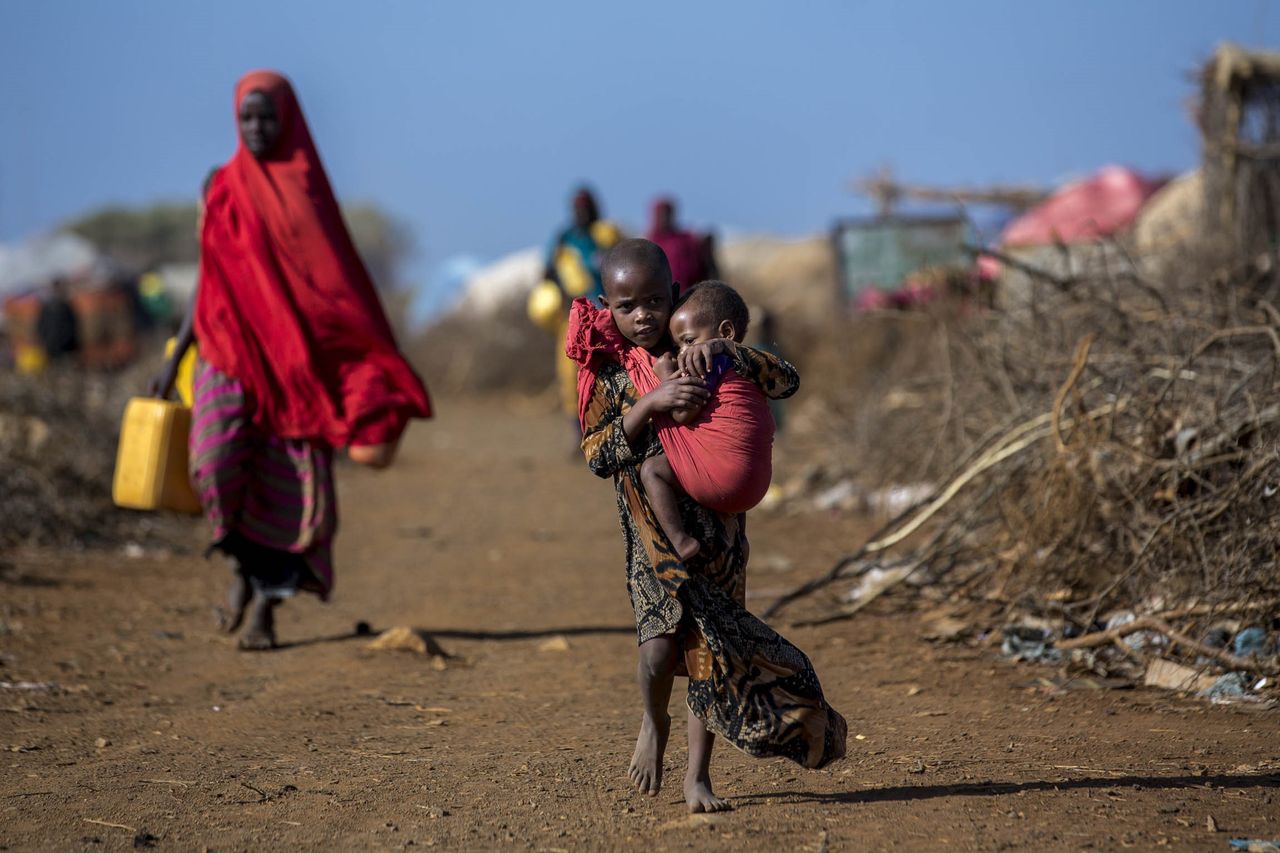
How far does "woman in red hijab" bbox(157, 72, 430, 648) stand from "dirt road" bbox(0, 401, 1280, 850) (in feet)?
1.51

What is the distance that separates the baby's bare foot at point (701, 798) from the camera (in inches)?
123

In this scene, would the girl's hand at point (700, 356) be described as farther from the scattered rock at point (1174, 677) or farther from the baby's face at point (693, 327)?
the scattered rock at point (1174, 677)

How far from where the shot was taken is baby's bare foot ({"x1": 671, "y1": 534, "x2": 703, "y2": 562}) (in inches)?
121

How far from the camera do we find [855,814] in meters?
3.11

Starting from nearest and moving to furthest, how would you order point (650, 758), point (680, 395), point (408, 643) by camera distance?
point (680, 395), point (650, 758), point (408, 643)

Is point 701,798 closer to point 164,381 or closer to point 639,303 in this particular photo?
point 639,303

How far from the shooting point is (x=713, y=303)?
3098mm

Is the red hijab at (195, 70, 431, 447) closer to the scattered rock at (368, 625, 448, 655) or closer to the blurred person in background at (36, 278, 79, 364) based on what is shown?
the scattered rock at (368, 625, 448, 655)

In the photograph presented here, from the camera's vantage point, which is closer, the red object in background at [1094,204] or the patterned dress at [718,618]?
the patterned dress at [718,618]

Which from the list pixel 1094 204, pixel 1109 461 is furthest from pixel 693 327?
pixel 1094 204

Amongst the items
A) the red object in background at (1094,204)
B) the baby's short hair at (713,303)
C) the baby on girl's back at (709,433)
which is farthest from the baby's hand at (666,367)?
the red object in background at (1094,204)

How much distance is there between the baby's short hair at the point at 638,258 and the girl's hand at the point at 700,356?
0.62ft

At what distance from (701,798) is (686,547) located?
58cm

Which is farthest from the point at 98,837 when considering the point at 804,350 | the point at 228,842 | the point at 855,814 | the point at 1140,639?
the point at 804,350
